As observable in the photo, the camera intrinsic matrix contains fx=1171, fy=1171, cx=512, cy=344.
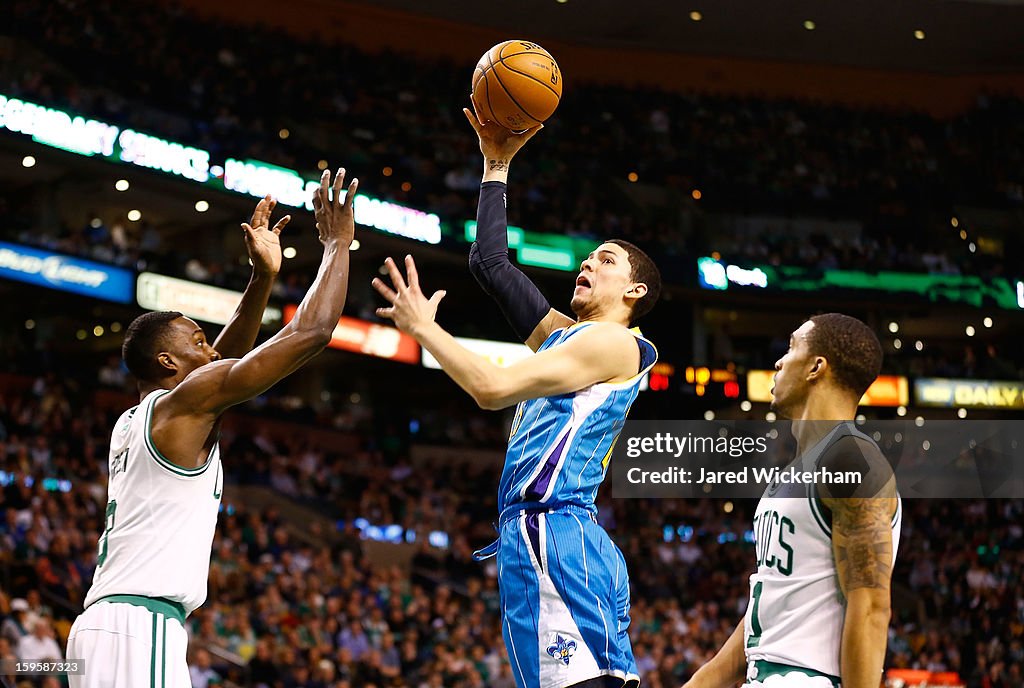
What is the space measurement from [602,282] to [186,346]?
1.57 metres

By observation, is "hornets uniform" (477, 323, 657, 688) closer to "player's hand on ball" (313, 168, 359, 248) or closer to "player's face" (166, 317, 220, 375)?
"player's hand on ball" (313, 168, 359, 248)

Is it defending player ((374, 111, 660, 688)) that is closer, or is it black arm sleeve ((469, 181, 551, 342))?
defending player ((374, 111, 660, 688))

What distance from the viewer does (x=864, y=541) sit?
3115 mm

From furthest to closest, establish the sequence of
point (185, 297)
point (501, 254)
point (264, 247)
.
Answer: point (185, 297) < point (264, 247) < point (501, 254)

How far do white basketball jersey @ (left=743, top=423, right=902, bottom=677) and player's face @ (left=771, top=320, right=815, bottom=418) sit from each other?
18 centimetres

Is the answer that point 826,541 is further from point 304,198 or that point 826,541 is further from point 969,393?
point 969,393

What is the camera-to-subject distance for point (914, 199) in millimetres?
25391

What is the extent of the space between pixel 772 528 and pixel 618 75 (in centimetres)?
2605

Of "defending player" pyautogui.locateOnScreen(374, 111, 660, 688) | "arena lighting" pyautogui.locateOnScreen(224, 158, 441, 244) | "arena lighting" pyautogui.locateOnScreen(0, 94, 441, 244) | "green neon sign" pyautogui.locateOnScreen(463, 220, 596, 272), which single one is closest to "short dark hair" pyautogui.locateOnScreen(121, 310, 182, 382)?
"defending player" pyautogui.locateOnScreen(374, 111, 660, 688)

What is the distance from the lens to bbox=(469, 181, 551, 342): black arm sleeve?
14.7 feet

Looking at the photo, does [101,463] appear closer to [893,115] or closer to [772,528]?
[772,528]

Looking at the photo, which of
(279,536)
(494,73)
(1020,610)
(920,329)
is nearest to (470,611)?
(279,536)

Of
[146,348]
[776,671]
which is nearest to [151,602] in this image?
[146,348]

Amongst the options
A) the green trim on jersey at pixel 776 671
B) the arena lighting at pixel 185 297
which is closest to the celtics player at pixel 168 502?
the green trim on jersey at pixel 776 671
